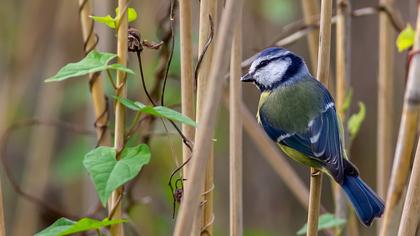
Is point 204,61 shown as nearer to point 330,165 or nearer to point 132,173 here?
point 132,173

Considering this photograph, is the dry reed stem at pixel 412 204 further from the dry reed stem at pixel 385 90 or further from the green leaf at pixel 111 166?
the dry reed stem at pixel 385 90

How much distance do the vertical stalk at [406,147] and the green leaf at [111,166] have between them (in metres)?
0.40

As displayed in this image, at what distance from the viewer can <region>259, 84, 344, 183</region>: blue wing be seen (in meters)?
1.61

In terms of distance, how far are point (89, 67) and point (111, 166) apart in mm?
178

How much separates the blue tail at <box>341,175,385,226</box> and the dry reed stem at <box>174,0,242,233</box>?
581 mm

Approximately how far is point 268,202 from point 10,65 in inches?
47.1

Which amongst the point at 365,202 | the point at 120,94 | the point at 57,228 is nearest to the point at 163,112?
the point at 120,94

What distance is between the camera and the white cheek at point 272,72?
1815 mm

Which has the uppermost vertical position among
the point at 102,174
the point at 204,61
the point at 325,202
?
the point at 204,61

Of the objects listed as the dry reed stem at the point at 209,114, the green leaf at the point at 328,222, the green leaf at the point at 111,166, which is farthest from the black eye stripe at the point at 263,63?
the dry reed stem at the point at 209,114

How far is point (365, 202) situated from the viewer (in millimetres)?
1549

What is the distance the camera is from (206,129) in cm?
104

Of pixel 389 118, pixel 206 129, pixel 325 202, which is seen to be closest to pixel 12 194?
pixel 325 202

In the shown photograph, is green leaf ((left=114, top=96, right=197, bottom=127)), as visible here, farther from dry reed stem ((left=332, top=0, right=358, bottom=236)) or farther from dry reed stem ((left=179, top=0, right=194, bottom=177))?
dry reed stem ((left=332, top=0, right=358, bottom=236))
